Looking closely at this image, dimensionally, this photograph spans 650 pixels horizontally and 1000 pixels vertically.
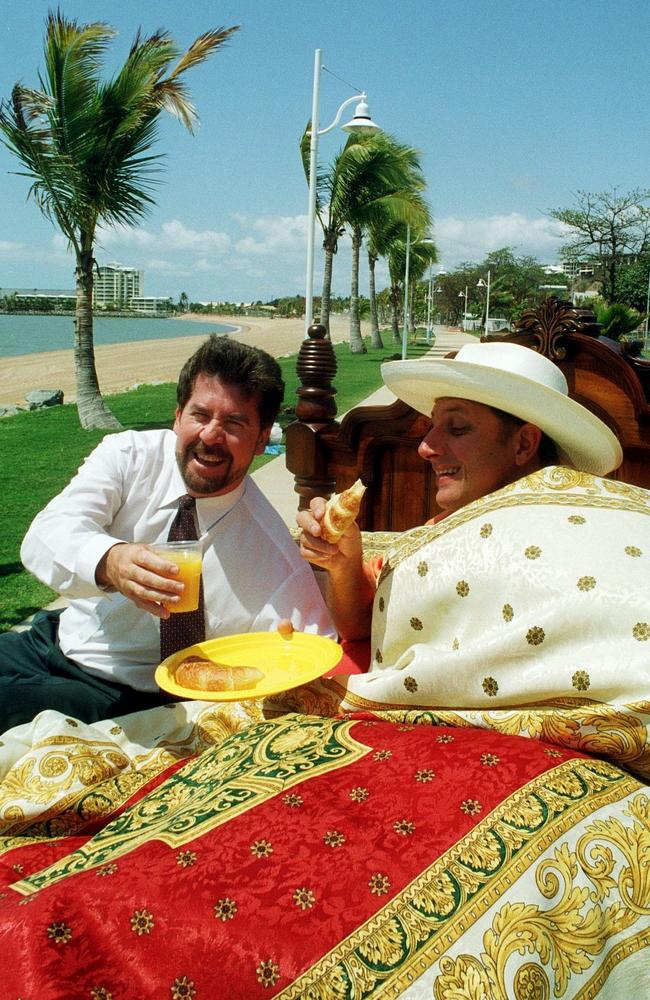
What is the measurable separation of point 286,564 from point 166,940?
1.54m

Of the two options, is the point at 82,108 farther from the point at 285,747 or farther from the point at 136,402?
the point at 285,747

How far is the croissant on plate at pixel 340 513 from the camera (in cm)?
226

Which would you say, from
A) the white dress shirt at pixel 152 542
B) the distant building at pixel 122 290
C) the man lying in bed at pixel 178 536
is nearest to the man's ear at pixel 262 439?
the man lying in bed at pixel 178 536

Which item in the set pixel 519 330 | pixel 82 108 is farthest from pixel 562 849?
pixel 82 108

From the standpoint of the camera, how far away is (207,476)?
276cm

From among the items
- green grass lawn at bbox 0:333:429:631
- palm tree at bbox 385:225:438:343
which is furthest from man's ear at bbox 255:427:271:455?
palm tree at bbox 385:225:438:343

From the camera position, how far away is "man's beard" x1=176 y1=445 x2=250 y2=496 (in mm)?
2746

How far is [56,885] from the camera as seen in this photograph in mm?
1586

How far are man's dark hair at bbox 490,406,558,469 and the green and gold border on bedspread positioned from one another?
886mm

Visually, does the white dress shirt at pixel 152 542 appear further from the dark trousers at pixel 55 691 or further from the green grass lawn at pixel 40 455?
the green grass lawn at pixel 40 455

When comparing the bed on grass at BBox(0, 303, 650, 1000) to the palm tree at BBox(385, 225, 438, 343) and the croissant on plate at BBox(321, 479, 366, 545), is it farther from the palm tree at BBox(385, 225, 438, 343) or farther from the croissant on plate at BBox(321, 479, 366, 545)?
the palm tree at BBox(385, 225, 438, 343)

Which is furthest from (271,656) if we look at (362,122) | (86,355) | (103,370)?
(103,370)

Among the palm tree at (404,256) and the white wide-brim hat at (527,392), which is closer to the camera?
the white wide-brim hat at (527,392)

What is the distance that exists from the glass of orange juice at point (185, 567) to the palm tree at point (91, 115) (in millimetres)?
12042
